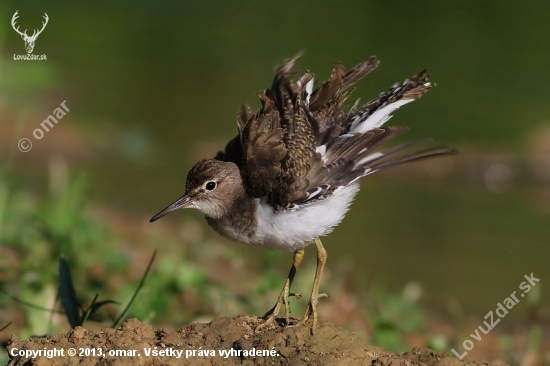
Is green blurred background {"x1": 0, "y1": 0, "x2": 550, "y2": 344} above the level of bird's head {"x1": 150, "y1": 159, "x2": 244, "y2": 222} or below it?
above

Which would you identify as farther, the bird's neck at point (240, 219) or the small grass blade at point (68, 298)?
the small grass blade at point (68, 298)

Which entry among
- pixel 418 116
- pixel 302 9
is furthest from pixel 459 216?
pixel 302 9

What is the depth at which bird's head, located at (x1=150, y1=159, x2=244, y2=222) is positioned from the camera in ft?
18.2

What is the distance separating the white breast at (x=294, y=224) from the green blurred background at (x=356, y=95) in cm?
248

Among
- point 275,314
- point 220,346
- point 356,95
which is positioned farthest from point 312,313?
point 356,95

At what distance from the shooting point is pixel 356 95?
1488 cm

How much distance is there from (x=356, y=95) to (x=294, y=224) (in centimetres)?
980

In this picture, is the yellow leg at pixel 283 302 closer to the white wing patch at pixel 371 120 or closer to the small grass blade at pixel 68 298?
the white wing patch at pixel 371 120

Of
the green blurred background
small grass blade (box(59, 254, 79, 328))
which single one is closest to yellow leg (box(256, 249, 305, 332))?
small grass blade (box(59, 254, 79, 328))

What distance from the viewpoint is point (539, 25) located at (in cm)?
1991

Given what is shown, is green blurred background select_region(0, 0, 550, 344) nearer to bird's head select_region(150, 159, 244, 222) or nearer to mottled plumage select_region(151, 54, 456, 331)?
bird's head select_region(150, 159, 244, 222)

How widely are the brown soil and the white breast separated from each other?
24.0 inches

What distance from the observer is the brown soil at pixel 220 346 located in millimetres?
4410

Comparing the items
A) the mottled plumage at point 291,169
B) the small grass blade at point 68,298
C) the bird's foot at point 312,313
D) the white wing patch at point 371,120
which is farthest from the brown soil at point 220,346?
the white wing patch at point 371,120
